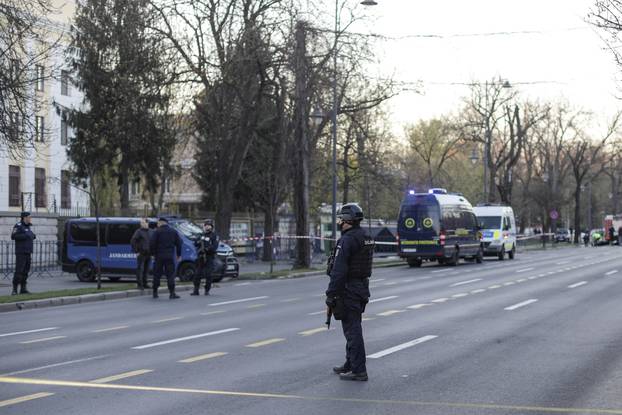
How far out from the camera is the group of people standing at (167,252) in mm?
21266

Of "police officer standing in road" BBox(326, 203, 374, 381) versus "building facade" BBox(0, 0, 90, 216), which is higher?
"building facade" BBox(0, 0, 90, 216)

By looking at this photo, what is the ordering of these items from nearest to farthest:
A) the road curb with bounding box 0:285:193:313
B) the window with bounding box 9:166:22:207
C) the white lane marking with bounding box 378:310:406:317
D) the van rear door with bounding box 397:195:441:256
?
the white lane marking with bounding box 378:310:406:317 → the road curb with bounding box 0:285:193:313 → the van rear door with bounding box 397:195:441:256 → the window with bounding box 9:166:22:207

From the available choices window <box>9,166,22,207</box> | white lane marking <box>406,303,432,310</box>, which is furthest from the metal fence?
window <box>9,166,22,207</box>

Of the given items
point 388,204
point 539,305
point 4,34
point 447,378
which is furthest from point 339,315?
point 388,204

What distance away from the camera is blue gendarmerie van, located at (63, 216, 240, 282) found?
88.5 ft

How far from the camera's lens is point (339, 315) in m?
9.40

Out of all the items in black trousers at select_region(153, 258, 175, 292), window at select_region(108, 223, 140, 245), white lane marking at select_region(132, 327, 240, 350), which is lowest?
white lane marking at select_region(132, 327, 240, 350)

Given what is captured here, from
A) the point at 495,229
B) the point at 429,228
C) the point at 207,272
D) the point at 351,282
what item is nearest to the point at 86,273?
the point at 207,272

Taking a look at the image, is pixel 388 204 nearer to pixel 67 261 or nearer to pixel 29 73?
pixel 67 261

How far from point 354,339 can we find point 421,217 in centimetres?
2841

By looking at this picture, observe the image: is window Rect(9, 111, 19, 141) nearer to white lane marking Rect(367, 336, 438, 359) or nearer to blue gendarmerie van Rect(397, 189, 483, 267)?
white lane marking Rect(367, 336, 438, 359)

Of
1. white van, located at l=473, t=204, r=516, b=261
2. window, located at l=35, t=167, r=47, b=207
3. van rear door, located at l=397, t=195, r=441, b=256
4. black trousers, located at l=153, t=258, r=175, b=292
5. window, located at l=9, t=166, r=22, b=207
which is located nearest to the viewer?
black trousers, located at l=153, t=258, r=175, b=292

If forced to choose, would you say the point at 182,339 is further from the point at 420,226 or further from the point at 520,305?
the point at 420,226

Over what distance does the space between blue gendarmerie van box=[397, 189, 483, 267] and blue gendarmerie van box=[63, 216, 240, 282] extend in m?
10.8
